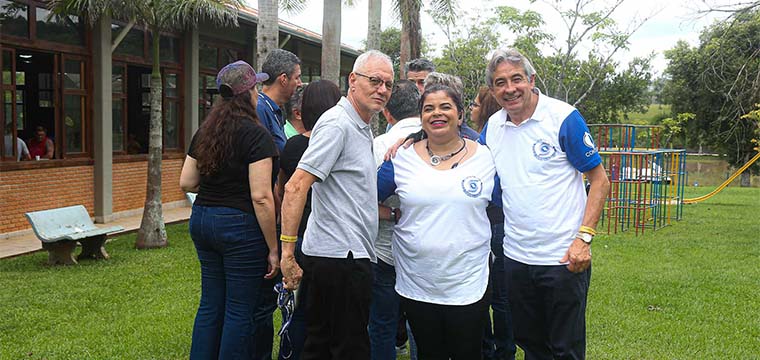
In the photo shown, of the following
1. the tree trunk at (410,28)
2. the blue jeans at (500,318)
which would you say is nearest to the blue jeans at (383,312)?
the blue jeans at (500,318)

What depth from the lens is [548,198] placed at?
3273 mm

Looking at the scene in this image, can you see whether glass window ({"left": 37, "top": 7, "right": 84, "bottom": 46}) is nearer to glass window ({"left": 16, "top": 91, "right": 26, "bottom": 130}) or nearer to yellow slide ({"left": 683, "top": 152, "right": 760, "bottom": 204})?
glass window ({"left": 16, "top": 91, "right": 26, "bottom": 130})

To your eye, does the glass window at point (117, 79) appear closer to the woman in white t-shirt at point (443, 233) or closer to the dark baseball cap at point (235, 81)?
the dark baseball cap at point (235, 81)

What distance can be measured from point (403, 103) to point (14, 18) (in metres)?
8.47

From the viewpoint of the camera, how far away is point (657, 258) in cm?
979

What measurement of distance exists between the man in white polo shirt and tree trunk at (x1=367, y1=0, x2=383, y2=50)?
8.11 metres

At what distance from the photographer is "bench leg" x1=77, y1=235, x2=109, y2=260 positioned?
28.4 ft

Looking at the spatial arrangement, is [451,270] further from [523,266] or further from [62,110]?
[62,110]

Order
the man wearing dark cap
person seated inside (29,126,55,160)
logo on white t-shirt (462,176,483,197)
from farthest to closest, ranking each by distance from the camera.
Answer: person seated inside (29,126,55,160) → the man wearing dark cap → logo on white t-shirt (462,176,483,197)

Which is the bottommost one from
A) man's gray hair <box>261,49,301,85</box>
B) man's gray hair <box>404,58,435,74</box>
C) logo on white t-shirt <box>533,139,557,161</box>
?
logo on white t-shirt <box>533,139,557,161</box>

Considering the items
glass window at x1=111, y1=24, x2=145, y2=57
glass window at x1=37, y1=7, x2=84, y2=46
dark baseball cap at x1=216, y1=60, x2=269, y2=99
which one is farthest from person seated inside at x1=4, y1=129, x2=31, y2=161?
dark baseball cap at x1=216, y1=60, x2=269, y2=99

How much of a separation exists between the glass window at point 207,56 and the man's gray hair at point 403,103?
11861 mm

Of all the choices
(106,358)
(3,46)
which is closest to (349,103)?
(106,358)

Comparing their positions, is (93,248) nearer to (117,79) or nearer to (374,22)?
(117,79)
